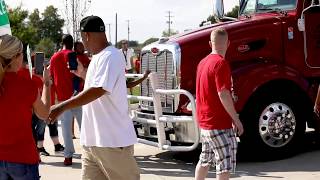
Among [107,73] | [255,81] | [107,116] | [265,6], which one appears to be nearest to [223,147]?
[107,116]

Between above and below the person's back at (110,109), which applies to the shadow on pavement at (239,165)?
below

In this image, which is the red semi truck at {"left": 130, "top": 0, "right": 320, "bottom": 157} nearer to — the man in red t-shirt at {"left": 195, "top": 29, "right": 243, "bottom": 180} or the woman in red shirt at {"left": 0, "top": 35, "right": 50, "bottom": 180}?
the man in red t-shirt at {"left": 195, "top": 29, "right": 243, "bottom": 180}

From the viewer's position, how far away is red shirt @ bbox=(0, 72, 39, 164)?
388 centimetres

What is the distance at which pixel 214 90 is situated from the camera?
213 inches

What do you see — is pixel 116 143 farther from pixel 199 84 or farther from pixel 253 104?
pixel 253 104

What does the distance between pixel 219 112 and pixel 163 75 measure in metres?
2.77

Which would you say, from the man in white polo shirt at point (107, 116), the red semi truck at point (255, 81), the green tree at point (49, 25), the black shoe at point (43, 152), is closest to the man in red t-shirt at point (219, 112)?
the man in white polo shirt at point (107, 116)

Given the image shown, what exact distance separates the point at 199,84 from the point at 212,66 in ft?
1.21

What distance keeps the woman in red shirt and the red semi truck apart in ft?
11.4

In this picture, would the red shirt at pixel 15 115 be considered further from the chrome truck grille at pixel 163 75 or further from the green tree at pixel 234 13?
the green tree at pixel 234 13

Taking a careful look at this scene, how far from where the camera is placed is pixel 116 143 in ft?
13.9

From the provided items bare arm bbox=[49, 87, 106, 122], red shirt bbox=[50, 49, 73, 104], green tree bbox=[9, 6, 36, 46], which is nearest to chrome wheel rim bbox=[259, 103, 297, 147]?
red shirt bbox=[50, 49, 73, 104]

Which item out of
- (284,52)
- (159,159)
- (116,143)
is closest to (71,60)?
(116,143)

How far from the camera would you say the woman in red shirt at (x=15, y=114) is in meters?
3.89
